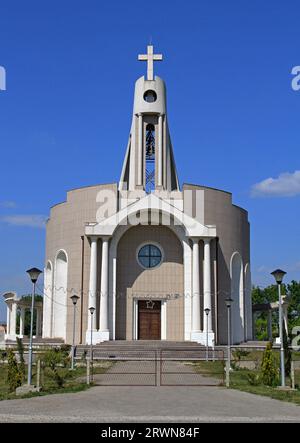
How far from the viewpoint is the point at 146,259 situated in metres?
34.6

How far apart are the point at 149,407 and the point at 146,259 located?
22.8 m

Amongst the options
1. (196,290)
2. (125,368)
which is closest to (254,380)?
(125,368)

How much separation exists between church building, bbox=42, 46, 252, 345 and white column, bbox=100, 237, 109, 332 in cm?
5

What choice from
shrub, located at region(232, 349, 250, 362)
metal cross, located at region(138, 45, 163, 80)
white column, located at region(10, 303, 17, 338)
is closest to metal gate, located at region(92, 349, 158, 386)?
shrub, located at region(232, 349, 250, 362)

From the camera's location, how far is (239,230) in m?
36.8

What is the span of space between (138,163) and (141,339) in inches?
420

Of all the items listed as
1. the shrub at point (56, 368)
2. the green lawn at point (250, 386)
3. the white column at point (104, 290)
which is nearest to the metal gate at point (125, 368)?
the shrub at point (56, 368)

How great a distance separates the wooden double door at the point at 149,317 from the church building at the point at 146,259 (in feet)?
0.19

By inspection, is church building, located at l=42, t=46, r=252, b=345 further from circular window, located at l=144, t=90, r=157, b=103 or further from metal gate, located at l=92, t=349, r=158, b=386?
metal gate, located at l=92, t=349, r=158, b=386

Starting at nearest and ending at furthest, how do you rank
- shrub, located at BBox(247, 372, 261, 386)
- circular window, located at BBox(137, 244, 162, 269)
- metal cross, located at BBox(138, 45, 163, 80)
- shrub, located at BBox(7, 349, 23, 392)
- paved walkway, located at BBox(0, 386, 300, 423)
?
paved walkway, located at BBox(0, 386, 300, 423) < shrub, located at BBox(7, 349, 23, 392) < shrub, located at BBox(247, 372, 261, 386) < circular window, located at BBox(137, 244, 162, 269) < metal cross, located at BBox(138, 45, 163, 80)

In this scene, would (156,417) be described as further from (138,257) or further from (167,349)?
(138,257)

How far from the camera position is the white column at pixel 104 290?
106ft

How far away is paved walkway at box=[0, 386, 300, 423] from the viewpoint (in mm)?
10344

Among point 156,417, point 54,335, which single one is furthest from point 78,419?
point 54,335
